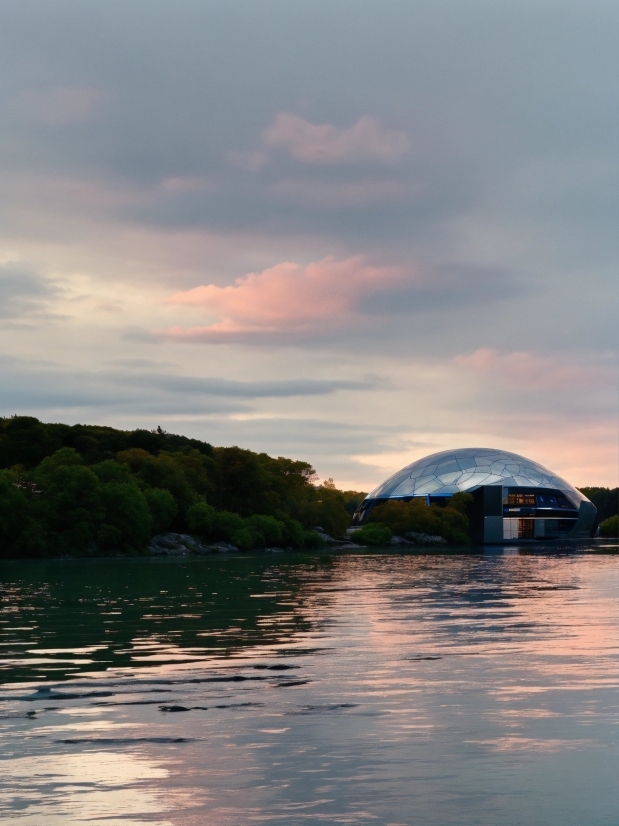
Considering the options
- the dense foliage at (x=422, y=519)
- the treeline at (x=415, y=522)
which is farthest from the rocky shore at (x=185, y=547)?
the dense foliage at (x=422, y=519)

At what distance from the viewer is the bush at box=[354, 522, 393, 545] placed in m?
121

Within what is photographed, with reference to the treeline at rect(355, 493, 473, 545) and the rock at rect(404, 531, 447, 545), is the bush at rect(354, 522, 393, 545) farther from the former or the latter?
the rock at rect(404, 531, 447, 545)

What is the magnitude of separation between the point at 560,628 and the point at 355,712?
509 inches

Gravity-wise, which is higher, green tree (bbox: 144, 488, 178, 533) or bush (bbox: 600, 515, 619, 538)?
green tree (bbox: 144, 488, 178, 533)

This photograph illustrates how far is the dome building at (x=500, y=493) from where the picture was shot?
489 feet

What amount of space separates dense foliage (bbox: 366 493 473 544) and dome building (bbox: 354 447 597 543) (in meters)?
9.87

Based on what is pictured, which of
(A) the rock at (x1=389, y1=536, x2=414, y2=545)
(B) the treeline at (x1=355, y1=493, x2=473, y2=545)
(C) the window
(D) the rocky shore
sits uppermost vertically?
(C) the window

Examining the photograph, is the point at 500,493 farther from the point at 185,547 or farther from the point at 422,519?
the point at 185,547

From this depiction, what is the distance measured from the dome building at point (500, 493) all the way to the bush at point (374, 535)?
26.0 meters

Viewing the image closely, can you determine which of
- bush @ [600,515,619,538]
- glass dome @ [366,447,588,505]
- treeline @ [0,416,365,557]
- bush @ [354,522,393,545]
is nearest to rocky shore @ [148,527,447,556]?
treeline @ [0,416,365,557]

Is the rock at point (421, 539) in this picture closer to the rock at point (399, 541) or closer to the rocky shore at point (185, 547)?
the rock at point (399, 541)

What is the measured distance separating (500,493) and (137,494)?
261 feet

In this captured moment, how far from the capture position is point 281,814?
9.32 metres

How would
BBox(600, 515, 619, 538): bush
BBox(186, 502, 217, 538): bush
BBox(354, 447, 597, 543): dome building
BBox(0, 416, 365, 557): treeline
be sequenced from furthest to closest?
BBox(600, 515, 619, 538): bush → BBox(354, 447, 597, 543): dome building → BBox(186, 502, 217, 538): bush → BBox(0, 416, 365, 557): treeline
